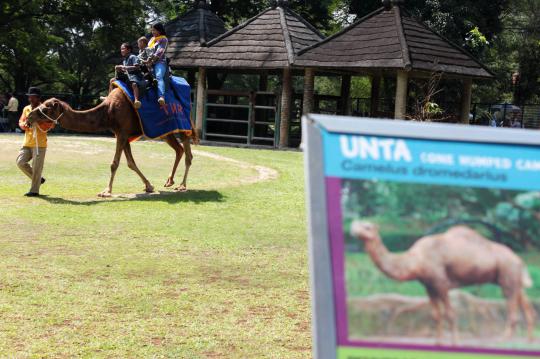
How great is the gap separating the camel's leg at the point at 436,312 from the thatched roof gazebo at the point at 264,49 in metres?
21.0

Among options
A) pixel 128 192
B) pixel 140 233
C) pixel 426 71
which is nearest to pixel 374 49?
pixel 426 71

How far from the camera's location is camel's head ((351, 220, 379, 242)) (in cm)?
265

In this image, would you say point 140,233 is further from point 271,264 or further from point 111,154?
point 111,154

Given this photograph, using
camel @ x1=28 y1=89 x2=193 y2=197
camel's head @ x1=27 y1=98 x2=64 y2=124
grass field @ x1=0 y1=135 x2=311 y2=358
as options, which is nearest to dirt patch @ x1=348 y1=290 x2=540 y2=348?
grass field @ x1=0 y1=135 x2=311 y2=358

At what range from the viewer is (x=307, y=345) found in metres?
5.23

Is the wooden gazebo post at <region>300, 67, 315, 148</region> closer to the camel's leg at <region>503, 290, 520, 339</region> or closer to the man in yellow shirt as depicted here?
the man in yellow shirt

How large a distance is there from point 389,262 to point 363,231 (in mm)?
145

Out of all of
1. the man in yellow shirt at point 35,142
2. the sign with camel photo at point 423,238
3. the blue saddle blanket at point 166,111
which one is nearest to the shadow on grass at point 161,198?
the man in yellow shirt at point 35,142

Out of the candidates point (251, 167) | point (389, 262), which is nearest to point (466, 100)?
point (251, 167)

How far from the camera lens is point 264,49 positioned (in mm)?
24547

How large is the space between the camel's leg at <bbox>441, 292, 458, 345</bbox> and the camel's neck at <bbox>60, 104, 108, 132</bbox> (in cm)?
917

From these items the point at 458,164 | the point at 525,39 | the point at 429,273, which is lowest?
the point at 429,273

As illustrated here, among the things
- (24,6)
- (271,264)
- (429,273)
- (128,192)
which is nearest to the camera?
(429,273)

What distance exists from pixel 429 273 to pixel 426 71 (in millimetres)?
20010
